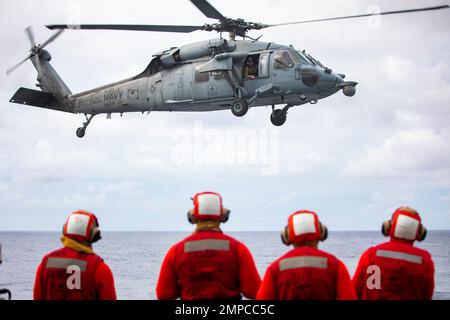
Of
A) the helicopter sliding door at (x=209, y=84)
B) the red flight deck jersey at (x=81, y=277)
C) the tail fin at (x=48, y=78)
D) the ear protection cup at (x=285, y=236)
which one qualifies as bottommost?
the red flight deck jersey at (x=81, y=277)

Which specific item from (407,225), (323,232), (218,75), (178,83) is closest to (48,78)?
(178,83)

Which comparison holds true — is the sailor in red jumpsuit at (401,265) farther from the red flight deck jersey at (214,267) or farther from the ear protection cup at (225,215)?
the ear protection cup at (225,215)

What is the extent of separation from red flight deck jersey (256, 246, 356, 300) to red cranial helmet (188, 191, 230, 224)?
2.58 ft

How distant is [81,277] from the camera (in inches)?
237

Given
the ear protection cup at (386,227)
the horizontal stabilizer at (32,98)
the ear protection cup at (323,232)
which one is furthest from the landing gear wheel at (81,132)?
the ear protection cup at (323,232)

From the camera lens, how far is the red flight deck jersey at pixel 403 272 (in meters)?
6.01

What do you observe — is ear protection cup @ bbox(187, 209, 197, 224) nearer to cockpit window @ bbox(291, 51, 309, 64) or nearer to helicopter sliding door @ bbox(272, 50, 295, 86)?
helicopter sliding door @ bbox(272, 50, 295, 86)

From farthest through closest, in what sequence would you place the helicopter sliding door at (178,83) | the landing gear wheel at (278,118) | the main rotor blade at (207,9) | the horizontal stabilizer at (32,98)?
the horizontal stabilizer at (32,98) → the helicopter sliding door at (178,83) → the landing gear wheel at (278,118) → the main rotor blade at (207,9)

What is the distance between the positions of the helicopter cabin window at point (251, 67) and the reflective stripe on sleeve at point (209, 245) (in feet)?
49.6

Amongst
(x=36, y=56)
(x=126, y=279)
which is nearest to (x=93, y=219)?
(x=36, y=56)

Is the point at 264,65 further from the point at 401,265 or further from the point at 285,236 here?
the point at 285,236

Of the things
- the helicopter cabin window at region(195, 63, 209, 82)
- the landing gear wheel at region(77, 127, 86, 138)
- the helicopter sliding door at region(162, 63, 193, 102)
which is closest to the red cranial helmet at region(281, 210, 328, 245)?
the helicopter cabin window at region(195, 63, 209, 82)
